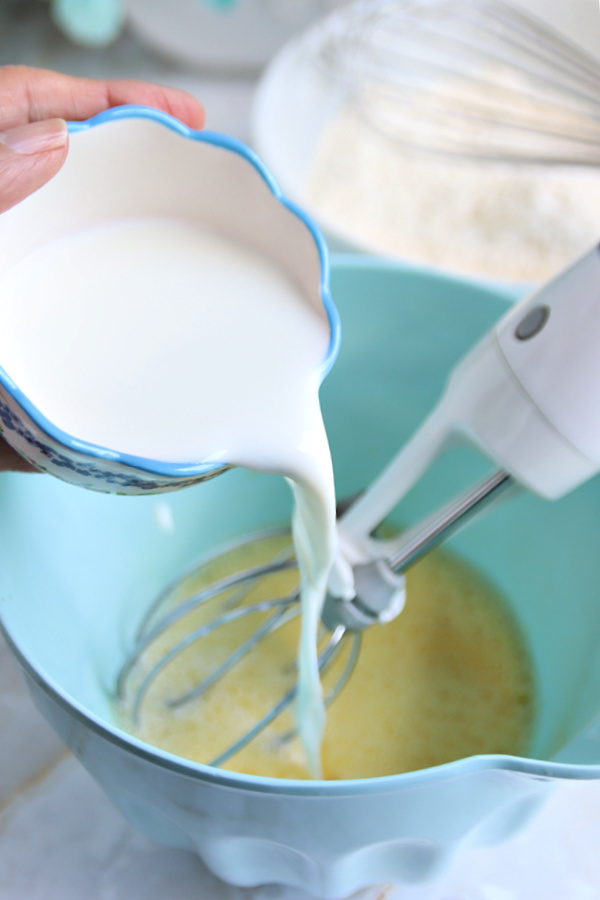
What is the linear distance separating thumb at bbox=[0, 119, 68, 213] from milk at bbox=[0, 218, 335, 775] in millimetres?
47

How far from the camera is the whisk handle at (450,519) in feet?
1.59

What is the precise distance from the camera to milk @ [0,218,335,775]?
369 mm

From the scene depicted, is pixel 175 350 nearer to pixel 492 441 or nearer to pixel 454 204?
pixel 492 441

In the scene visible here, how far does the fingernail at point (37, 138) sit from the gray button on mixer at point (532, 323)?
0.23 m

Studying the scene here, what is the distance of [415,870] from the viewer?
0.45 meters

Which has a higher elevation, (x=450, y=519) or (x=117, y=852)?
(x=450, y=519)

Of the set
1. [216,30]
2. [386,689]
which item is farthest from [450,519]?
[216,30]

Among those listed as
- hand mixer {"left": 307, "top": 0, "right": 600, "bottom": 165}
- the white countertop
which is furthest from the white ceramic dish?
the white countertop

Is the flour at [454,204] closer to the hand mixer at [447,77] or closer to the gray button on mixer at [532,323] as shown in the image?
the hand mixer at [447,77]

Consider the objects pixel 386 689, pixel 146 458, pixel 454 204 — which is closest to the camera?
pixel 146 458

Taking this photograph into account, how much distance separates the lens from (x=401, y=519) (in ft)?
2.22

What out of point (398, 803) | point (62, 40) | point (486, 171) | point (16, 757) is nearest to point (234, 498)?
point (16, 757)

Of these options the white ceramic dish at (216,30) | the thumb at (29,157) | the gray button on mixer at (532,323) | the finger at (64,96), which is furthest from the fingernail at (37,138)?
the white ceramic dish at (216,30)

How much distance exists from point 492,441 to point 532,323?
0.07m
